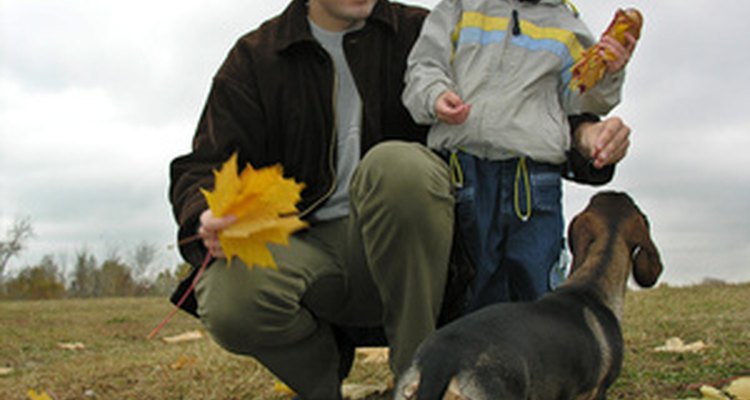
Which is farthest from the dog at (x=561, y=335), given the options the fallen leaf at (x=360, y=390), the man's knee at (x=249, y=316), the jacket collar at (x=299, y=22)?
the fallen leaf at (x=360, y=390)

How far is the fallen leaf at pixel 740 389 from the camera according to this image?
A: 9.71ft

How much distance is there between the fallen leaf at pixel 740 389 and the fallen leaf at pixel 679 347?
2.75 ft

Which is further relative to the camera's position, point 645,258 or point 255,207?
point 645,258

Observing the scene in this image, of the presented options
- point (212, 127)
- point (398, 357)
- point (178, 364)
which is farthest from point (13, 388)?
point (398, 357)

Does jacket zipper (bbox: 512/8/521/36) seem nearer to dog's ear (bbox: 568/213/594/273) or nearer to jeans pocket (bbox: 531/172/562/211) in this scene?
jeans pocket (bbox: 531/172/562/211)

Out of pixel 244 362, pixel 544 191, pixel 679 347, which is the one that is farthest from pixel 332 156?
pixel 679 347

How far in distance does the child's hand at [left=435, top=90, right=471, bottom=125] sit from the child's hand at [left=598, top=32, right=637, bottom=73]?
57cm

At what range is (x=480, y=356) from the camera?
6.28 feet

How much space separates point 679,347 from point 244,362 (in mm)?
2483

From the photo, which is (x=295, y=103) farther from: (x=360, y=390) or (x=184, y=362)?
(x=184, y=362)

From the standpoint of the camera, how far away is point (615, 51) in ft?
9.34

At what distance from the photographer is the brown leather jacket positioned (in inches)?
126

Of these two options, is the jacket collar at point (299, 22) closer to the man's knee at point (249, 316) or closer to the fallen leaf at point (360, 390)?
the man's knee at point (249, 316)

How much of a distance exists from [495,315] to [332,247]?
1163 millimetres
